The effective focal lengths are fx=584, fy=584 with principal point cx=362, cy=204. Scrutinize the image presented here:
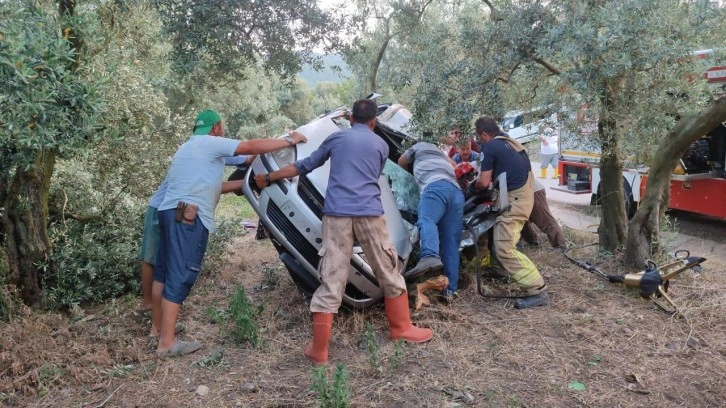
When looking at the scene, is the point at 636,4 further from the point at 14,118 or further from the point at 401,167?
the point at 14,118

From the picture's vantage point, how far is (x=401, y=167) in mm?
5574

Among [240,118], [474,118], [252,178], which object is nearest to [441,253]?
[474,118]

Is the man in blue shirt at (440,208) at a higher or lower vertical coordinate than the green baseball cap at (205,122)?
lower

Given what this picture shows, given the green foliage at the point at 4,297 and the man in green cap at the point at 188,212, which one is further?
the green foliage at the point at 4,297

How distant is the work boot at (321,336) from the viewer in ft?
12.6

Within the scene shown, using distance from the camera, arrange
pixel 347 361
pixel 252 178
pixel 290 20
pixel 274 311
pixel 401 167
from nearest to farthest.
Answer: pixel 347 361 → pixel 252 178 → pixel 274 311 → pixel 290 20 → pixel 401 167

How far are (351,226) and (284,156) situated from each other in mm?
875

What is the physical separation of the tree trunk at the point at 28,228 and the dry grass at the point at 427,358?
37 cm

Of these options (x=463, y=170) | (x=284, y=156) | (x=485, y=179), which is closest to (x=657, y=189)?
(x=485, y=179)

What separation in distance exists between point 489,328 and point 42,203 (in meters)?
3.67

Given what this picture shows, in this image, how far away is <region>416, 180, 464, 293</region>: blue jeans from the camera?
4.92 metres

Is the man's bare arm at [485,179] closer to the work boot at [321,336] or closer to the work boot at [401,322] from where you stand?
the work boot at [401,322]

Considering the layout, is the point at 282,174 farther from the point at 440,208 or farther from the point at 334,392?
the point at 334,392

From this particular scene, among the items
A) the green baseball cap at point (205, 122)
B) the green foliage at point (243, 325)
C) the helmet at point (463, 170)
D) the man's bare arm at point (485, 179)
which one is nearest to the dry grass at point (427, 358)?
the green foliage at point (243, 325)
